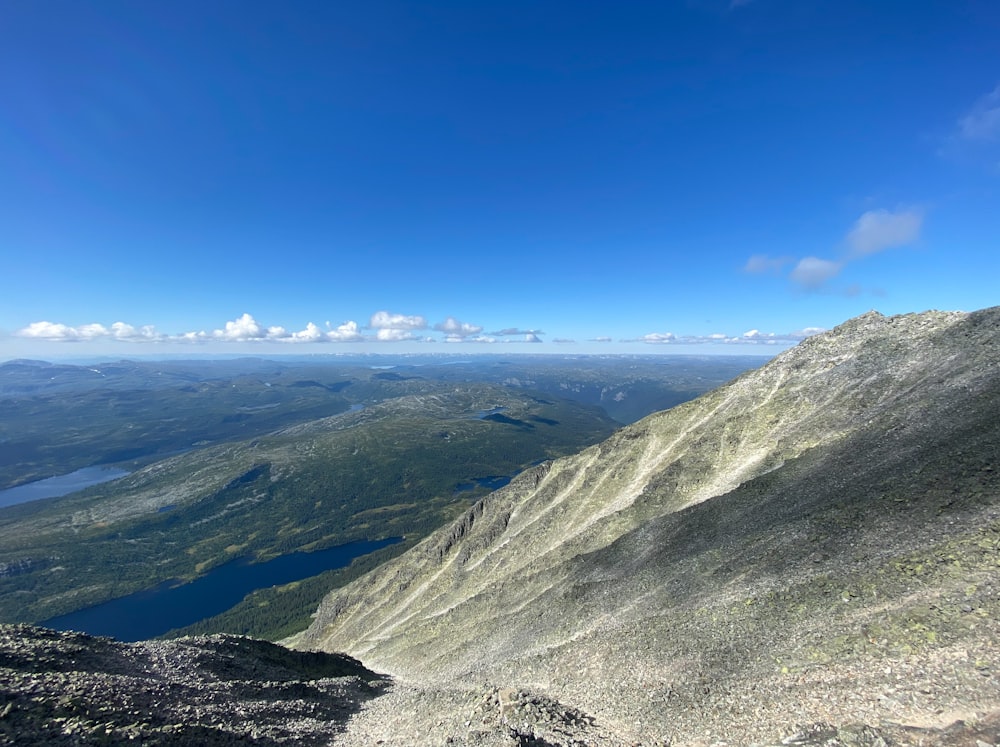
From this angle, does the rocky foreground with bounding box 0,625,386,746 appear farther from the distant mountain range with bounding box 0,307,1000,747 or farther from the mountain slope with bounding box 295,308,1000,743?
the mountain slope with bounding box 295,308,1000,743

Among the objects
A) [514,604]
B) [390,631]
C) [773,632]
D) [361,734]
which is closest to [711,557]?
[773,632]

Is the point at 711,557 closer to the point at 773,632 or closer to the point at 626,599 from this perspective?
the point at 626,599

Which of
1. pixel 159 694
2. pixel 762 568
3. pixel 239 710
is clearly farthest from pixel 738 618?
pixel 159 694

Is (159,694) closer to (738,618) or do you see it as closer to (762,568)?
(738,618)

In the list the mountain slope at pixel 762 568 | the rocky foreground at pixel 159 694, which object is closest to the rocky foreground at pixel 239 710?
the rocky foreground at pixel 159 694

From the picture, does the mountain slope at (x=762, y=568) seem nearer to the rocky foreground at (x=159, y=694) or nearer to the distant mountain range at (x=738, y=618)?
the distant mountain range at (x=738, y=618)

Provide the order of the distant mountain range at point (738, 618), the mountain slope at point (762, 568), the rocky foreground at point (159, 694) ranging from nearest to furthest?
the rocky foreground at point (159, 694) < the distant mountain range at point (738, 618) < the mountain slope at point (762, 568)
